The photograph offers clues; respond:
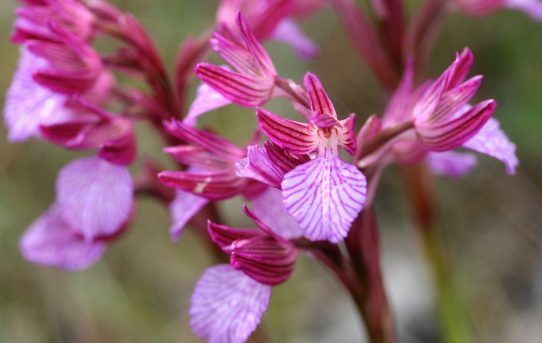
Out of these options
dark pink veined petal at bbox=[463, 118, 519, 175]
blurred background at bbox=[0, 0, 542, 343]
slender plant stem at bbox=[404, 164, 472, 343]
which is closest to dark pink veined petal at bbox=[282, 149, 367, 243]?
dark pink veined petal at bbox=[463, 118, 519, 175]

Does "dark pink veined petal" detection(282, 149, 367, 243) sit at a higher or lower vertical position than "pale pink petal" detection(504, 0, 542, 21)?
lower

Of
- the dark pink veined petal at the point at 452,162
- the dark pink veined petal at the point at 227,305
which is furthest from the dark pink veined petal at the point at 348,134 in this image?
the dark pink veined petal at the point at 452,162

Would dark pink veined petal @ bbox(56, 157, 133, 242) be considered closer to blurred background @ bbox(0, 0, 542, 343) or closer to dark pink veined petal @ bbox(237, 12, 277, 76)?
dark pink veined petal @ bbox(237, 12, 277, 76)

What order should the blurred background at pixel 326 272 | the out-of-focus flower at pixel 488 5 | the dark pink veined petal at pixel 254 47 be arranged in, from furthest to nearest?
the blurred background at pixel 326 272
the out-of-focus flower at pixel 488 5
the dark pink veined petal at pixel 254 47

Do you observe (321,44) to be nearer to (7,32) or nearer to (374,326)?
(7,32)

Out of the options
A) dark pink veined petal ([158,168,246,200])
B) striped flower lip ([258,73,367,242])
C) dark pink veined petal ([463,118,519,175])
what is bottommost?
dark pink veined petal ([158,168,246,200])

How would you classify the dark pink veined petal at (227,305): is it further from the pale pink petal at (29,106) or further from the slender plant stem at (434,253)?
the slender plant stem at (434,253)

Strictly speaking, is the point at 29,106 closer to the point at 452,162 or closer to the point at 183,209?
the point at 183,209

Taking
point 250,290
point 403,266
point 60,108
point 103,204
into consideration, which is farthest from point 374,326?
point 403,266
